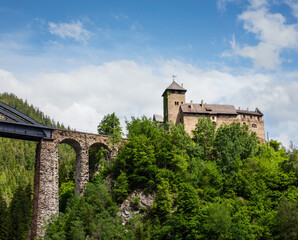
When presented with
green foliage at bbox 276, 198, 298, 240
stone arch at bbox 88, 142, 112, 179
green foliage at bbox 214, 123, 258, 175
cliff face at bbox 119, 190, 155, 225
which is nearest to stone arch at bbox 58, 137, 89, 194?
stone arch at bbox 88, 142, 112, 179

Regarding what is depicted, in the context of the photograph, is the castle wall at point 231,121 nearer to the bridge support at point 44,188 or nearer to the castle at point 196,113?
the castle at point 196,113

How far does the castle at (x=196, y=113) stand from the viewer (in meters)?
67.9

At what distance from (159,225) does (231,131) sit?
23503 millimetres

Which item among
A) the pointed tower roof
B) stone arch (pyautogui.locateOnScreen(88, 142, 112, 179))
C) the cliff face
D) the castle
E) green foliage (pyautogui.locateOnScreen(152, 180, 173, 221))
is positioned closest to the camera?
green foliage (pyautogui.locateOnScreen(152, 180, 173, 221))

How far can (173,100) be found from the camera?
232ft

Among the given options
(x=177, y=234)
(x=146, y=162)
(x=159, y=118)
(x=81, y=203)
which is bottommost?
(x=177, y=234)

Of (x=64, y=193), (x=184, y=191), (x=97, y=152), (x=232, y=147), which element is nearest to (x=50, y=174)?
(x=97, y=152)

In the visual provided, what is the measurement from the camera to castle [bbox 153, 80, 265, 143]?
67.9 m

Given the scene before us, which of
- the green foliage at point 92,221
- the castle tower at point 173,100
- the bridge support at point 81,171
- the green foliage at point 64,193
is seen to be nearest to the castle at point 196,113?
the castle tower at point 173,100

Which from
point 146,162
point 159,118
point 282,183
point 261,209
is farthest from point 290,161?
point 159,118

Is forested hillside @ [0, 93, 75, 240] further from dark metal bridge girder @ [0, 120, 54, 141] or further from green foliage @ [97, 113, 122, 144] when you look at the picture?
dark metal bridge girder @ [0, 120, 54, 141]

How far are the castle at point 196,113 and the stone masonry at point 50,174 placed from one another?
2385 cm

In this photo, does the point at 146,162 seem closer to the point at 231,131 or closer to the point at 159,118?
the point at 231,131

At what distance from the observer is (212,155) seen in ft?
184
